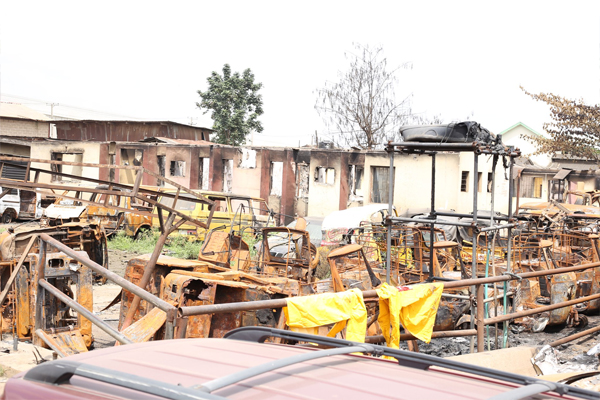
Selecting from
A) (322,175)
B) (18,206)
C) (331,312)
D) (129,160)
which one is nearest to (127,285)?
(331,312)

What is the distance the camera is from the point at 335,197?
26219 mm

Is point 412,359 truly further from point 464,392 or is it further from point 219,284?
point 219,284

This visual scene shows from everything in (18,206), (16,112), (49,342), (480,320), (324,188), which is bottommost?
(18,206)

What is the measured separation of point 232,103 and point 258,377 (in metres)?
39.8

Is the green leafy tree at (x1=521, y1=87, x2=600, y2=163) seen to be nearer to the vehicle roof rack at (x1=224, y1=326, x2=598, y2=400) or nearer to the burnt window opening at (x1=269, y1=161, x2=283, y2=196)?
the burnt window opening at (x1=269, y1=161, x2=283, y2=196)

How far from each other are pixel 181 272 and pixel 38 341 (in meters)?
1.52

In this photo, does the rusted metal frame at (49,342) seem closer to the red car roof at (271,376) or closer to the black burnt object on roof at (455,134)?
the red car roof at (271,376)

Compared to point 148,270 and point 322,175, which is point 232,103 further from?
point 148,270

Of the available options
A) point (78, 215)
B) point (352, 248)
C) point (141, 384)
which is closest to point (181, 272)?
point (352, 248)

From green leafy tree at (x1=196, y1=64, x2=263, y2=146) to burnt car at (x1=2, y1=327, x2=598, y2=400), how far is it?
127 feet

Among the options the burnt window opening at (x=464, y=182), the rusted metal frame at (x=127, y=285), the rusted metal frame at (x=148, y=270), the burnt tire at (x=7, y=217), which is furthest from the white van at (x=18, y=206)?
the rusted metal frame at (x=127, y=285)

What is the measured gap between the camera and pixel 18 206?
26.0 m

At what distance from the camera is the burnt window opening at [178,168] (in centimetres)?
3049

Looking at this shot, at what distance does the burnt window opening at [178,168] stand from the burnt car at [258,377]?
28.8 m
